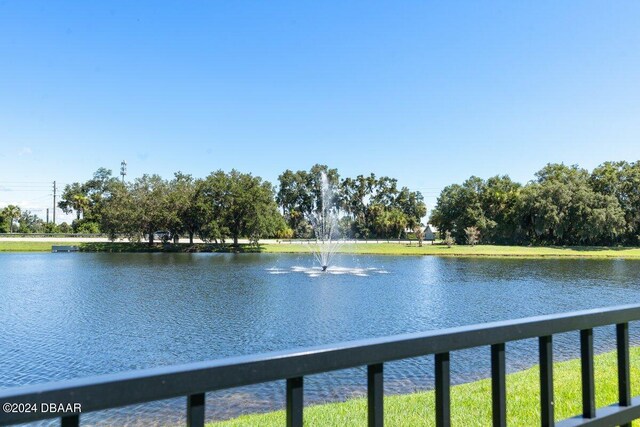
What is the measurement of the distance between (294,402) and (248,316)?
1391cm

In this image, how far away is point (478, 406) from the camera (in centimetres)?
530

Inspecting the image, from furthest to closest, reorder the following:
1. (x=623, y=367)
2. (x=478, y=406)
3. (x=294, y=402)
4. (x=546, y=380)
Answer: (x=478, y=406), (x=623, y=367), (x=546, y=380), (x=294, y=402)

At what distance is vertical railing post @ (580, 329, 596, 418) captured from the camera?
75.1 inches

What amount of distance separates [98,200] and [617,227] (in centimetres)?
7612

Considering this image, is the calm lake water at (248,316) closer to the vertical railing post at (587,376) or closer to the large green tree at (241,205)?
the vertical railing post at (587,376)

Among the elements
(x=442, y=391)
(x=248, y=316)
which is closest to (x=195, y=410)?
(x=442, y=391)

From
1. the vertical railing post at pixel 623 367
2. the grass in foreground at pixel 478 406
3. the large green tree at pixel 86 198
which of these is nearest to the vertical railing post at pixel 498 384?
the vertical railing post at pixel 623 367

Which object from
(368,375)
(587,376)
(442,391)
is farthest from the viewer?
(587,376)

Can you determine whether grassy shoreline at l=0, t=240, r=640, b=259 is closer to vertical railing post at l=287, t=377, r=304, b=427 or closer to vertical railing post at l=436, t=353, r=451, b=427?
vertical railing post at l=436, t=353, r=451, b=427

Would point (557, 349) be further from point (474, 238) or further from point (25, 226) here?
point (25, 226)

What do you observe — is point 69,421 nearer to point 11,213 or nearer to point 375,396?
point 375,396

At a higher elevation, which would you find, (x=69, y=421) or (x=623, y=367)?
(x=69, y=421)

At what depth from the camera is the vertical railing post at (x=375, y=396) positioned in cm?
144

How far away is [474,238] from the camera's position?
58.6 metres
